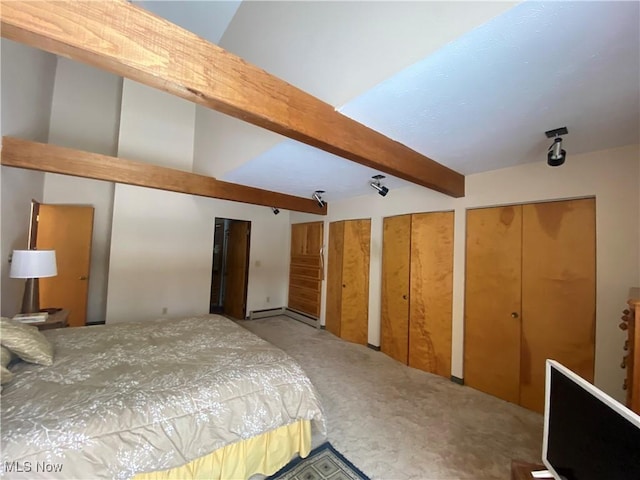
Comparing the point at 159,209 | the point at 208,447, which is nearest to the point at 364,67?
the point at 208,447

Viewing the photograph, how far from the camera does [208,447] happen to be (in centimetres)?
139

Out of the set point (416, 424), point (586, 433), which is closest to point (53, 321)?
point (416, 424)

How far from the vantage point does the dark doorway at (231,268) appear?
536 cm

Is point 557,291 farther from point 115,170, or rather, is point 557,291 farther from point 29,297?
point 29,297

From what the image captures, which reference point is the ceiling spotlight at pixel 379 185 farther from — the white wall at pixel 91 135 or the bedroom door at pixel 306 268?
the white wall at pixel 91 135

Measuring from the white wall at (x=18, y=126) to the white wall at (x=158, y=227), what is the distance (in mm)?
976

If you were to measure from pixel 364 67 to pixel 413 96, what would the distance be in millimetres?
338

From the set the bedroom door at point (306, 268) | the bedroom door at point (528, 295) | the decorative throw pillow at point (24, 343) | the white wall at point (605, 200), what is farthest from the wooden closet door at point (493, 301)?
the decorative throw pillow at point (24, 343)

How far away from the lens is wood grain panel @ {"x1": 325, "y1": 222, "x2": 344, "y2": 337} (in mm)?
4461

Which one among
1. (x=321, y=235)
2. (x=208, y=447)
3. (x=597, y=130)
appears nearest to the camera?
(x=208, y=447)

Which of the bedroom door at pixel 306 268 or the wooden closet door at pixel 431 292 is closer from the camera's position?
the wooden closet door at pixel 431 292

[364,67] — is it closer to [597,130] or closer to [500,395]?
[597,130]

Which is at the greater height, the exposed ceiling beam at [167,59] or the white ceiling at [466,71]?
the white ceiling at [466,71]

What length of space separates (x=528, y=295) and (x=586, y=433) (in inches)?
79.6
